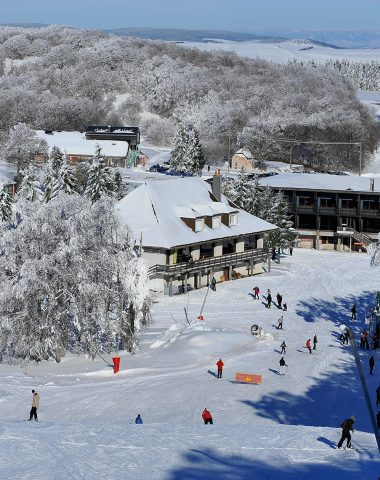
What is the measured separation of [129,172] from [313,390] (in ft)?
226

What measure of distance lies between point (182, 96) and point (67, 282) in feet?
419

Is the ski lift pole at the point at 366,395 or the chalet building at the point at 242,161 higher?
the ski lift pole at the point at 366,395

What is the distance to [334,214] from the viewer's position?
73312 mm

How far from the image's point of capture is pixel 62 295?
36.3 metres

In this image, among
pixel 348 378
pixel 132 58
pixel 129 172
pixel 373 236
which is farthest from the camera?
pixel 132 58

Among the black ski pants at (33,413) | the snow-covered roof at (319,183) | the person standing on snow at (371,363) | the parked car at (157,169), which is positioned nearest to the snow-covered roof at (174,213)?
the snow-covered roof at (319,183)

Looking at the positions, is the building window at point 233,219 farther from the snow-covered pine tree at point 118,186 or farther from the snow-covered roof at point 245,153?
the snow-covered roof at point 245,153

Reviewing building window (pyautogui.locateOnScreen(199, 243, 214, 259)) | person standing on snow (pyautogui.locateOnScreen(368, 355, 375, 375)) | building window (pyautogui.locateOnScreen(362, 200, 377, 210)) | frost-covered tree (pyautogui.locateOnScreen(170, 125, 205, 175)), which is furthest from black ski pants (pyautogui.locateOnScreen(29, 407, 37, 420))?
frost-covered tree (pyautogui.locateOnScreen(170, 125, 205, 175))

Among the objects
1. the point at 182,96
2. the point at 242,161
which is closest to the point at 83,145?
the point at 242,161

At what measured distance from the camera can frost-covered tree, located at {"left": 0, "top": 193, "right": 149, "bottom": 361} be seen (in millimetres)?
35875

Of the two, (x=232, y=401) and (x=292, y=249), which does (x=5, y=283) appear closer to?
(x=232, y=401)

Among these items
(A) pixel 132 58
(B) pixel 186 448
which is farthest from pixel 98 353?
(A) pixel 132 58

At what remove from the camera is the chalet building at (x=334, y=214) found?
7206 centimetres

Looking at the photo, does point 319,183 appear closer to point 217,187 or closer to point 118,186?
point 118,186
